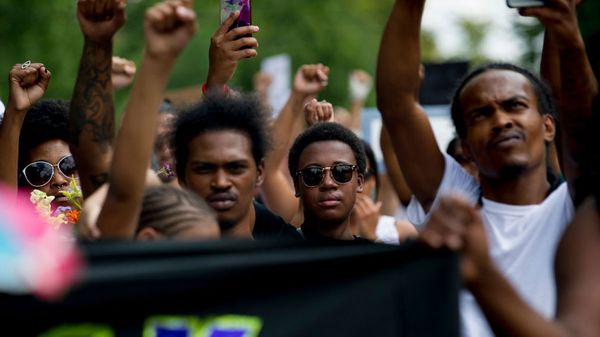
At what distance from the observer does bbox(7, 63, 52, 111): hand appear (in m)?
4.96

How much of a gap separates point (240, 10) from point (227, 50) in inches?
7.8

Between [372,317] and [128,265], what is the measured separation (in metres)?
0.69

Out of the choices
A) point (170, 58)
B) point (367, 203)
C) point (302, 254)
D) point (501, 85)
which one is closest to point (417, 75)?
point (501, 85)

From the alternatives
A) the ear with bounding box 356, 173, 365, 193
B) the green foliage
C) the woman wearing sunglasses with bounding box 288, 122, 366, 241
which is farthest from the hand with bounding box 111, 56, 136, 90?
the green foliage

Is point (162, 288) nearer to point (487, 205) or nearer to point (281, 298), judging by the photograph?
point (281, 298)

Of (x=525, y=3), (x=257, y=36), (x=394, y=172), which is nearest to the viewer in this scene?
(x=525, y=3)

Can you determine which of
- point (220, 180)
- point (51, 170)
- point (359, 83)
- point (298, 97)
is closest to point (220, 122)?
point (220, 180)

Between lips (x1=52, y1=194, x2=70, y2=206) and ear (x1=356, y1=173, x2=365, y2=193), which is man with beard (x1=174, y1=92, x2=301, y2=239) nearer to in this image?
lips (x1=52, y1=194, x2=70, y2=206)

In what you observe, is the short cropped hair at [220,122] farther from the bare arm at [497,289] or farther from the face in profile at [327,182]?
the bare arm at [497,289]

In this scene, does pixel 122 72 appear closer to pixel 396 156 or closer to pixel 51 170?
pixel 51 170

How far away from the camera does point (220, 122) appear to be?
4500 mm

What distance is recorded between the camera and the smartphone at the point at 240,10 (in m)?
4.92

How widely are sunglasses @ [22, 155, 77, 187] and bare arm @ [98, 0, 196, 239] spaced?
67.4 inches

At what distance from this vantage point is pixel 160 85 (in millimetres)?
3453
